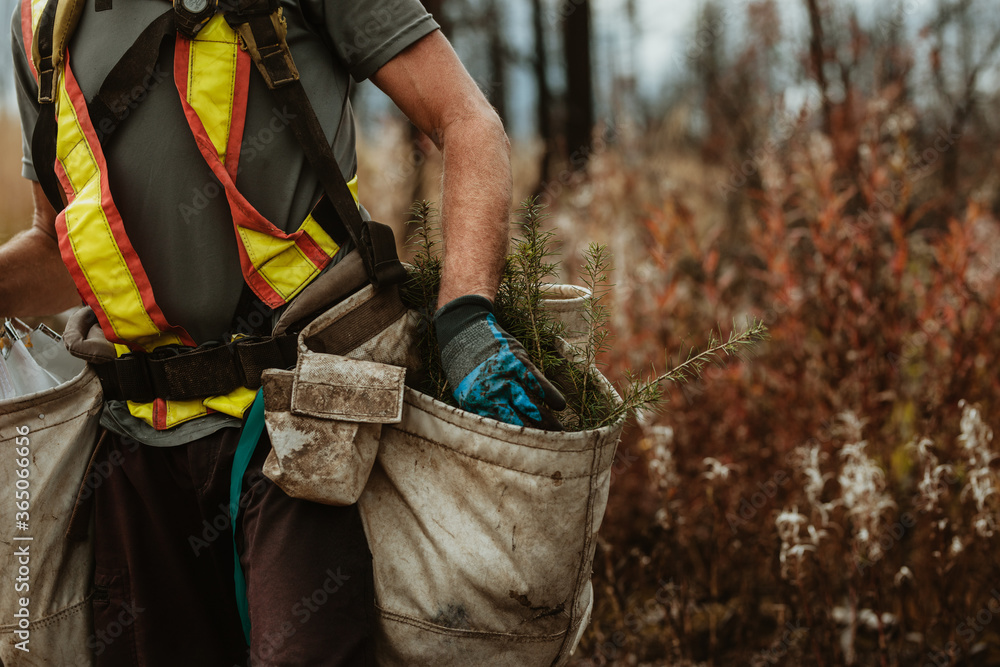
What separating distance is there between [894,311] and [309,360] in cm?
266

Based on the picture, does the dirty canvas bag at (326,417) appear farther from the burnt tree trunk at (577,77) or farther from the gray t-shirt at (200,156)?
the burnt tree trunk at (577,77)

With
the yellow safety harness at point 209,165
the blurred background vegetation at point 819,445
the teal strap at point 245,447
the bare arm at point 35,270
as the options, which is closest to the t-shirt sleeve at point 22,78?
the yellow safety harness at point 209,165

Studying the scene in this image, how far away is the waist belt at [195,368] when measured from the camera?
1538 mm

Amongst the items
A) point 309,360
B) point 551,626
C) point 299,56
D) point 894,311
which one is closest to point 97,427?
point 309,360

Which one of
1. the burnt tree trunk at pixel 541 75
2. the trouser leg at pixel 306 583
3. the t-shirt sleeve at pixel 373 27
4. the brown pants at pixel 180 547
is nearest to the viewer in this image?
the trouser leg at pixel 306 583

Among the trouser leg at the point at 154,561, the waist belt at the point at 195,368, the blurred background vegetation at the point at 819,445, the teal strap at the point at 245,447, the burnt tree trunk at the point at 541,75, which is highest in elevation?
the waist belt at the point at 195,368

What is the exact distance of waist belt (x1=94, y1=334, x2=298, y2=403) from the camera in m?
1.54

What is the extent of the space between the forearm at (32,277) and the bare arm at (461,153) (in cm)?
101

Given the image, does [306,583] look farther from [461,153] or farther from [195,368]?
[461,153]

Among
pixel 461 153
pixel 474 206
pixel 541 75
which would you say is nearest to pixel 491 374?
pixel 474 206

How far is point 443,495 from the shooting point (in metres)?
1.45

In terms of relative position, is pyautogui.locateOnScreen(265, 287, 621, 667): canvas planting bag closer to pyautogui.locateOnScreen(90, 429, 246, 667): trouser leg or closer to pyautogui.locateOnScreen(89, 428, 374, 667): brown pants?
pyautogui.locateOnScreen(89, 428, 374, 667): brown pants

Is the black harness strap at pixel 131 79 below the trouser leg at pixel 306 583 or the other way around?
the other way around

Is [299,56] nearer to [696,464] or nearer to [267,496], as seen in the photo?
[267,496]
